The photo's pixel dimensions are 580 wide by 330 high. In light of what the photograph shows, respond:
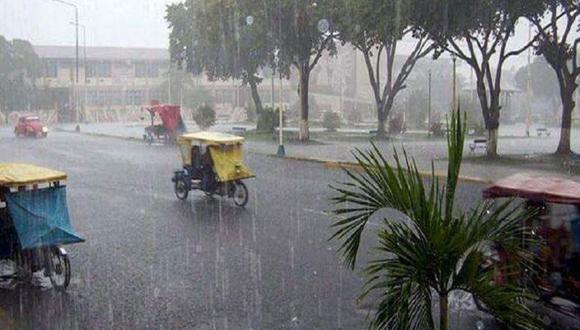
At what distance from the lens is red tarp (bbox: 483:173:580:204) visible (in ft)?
19.6

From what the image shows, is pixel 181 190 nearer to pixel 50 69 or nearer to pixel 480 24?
pixel 480 24

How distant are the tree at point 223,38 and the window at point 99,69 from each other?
27.4m

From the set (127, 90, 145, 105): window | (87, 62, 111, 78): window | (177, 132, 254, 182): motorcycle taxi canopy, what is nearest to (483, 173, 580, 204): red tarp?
(177, 132, 254, 182): motorcycle taxi canopy

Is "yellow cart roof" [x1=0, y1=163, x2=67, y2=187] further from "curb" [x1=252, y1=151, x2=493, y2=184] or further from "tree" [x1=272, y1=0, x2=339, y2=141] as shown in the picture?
"tree" [x1=272, y1=0, x2=339, y2=141]

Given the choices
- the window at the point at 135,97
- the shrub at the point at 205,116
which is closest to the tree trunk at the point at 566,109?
the shrub at the point at 205,116

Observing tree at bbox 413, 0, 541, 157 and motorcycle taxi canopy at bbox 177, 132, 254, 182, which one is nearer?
motorcycle taxi canopy at bbox 177, 132, 254, 182

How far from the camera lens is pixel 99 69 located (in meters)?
75.9

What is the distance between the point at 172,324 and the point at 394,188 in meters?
3.95

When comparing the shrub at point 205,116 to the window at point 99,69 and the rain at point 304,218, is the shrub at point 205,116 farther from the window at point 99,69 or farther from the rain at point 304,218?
the window at point 99,69

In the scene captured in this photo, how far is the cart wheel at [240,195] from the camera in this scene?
14.3m

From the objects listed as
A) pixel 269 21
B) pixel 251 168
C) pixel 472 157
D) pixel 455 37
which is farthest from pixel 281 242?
pixel 269 21

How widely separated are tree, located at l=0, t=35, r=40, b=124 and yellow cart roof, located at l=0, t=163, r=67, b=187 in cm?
6114

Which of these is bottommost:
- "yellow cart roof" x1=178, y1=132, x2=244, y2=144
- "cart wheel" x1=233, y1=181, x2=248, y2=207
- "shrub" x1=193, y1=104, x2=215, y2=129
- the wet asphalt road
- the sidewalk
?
the wet asphalt road

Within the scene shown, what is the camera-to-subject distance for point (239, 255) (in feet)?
31.9
